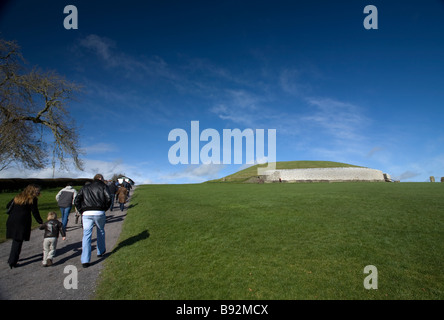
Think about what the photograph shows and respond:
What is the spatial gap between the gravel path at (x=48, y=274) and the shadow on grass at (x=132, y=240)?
30cm

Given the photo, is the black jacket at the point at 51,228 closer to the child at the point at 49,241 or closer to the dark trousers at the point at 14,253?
the child at the point at 49,241

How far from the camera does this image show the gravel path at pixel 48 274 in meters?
5.29

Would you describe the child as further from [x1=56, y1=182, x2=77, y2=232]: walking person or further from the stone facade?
the stone facade

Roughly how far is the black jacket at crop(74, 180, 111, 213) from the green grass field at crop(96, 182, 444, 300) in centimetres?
199

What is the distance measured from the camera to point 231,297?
4898 millimetres

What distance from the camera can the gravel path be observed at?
17.3 feet

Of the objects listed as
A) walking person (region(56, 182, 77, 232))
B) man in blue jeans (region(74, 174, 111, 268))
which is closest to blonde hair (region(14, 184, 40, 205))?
man in blue jeans (region(74, 174, 111, 268))

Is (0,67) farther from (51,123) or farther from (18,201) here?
(18,201)

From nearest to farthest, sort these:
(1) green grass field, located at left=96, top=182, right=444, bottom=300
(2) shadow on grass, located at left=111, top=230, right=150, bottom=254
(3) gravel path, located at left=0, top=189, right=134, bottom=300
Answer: (1) green grass field, located at left=96, top=182, right=444, bottom=300 < (3) gravel path, located at left=0, top=189, right=134, bottom=300 < (2) shadow on grass, located at left=111, top=230, right=150, bottom=254

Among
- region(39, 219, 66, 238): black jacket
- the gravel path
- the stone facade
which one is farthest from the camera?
the stone facade

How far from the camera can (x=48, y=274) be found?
6.49 m

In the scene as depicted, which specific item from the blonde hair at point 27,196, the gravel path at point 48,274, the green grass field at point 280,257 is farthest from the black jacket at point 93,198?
the green grass field at point 280,257

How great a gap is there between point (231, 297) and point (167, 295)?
5.00ft
